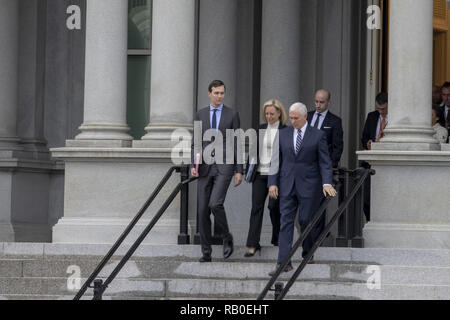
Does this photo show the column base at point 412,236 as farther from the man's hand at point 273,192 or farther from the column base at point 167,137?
the column base at point 167,137

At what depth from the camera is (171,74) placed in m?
17.5

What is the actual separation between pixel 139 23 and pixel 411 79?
511 cm

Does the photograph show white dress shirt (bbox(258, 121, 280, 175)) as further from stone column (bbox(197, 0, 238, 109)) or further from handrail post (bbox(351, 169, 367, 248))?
stone column (bbox(197, 0, 238, 109))

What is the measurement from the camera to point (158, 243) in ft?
56.2

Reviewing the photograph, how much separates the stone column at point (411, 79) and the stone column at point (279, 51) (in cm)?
360

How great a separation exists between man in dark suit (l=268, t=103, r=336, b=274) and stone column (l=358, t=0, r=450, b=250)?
115 cm

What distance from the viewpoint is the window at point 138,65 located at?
65.7 ft

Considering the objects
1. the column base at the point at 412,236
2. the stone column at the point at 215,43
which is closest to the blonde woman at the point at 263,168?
the column base at the point at 412,236

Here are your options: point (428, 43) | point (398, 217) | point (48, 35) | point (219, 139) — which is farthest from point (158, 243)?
point (48, 35)

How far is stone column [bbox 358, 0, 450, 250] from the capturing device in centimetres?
1641

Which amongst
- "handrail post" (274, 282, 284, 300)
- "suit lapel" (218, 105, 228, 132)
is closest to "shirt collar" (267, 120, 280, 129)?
"suit lapel" (218, 105, 228, 132)

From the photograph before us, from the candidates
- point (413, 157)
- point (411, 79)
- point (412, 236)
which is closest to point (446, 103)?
point (411, 79)

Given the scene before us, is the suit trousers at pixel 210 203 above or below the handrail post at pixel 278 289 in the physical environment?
above

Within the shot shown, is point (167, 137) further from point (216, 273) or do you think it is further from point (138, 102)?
point (138, 102)
